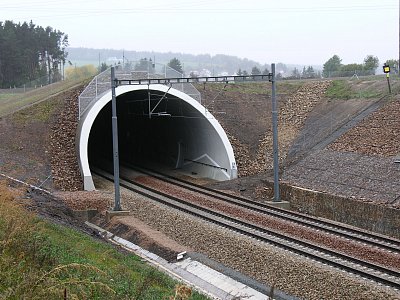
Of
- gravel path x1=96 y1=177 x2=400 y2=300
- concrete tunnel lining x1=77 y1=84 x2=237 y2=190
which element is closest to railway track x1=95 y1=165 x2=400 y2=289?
gravel path x1=96 y1=177 x2=400 y2=300

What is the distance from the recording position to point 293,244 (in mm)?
16766

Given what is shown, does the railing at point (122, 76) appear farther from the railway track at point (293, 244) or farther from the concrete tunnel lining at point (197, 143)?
the railway track at point (293, 244)

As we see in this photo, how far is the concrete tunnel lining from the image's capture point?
1104 inches

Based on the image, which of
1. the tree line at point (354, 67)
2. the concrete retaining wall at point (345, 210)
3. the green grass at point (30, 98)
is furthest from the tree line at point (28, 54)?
the concrete retaining wall at point (345, 210)

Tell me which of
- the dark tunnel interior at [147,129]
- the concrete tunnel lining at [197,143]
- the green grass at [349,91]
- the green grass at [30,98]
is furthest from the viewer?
the green grass at [30,98]

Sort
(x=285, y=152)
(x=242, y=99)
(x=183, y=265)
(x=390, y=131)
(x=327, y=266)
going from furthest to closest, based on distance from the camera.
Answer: (x=242, y=99) → (x=285, y=152) → (x=390, y=131) → (x=183, y=265) → (x=327, y=266)

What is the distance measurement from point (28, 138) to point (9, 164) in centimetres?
326

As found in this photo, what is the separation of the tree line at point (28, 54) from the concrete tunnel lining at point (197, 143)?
31.7 m

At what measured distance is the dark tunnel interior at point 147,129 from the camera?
109 feet

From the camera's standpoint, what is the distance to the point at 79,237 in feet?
54.6

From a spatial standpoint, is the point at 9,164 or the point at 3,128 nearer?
the point at 9,164

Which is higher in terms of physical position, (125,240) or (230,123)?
(230,123)

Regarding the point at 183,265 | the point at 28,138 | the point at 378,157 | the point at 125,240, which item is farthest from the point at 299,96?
the point at 183,265

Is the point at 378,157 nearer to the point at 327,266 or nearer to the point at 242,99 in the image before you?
the point at 327,266
